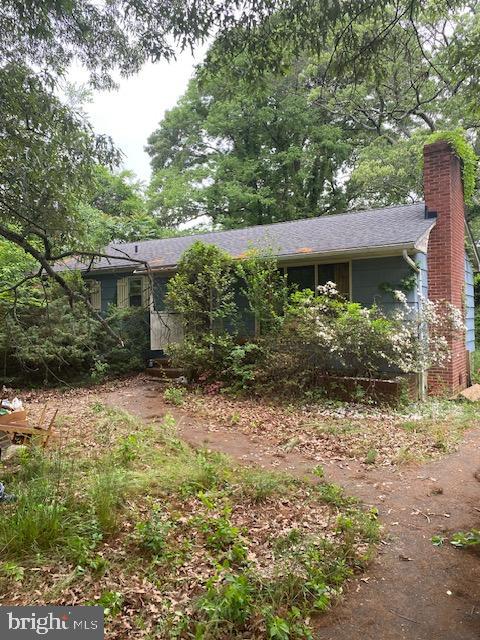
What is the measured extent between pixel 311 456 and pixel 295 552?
2.43 meters

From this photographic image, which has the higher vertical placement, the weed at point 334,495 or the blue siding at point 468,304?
the blue siding at point 468,304

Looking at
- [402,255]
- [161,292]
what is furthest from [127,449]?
[161,292]

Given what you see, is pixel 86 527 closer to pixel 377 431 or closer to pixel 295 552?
pixel 295 552

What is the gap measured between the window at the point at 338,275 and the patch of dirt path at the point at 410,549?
13.5 feet

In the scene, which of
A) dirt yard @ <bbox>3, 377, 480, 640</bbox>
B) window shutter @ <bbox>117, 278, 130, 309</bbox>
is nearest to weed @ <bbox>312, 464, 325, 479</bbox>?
dirt yard @ <bbox>3, 377, 480, 640</bbox>

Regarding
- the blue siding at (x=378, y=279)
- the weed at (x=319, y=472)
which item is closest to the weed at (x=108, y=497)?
the weed at (x=319, y=472)

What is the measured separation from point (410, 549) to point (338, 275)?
6943 millimetres

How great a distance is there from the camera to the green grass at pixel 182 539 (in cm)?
261

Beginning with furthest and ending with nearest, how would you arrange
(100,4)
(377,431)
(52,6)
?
(377,431) < (100,4) < (52,6)

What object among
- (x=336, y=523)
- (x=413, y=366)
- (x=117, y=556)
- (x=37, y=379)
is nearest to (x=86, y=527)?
(x=117, y=556)

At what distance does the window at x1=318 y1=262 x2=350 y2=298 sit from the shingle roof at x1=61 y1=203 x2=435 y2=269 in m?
0.50

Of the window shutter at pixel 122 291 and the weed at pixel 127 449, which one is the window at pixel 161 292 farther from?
the weed at pixel 127 449

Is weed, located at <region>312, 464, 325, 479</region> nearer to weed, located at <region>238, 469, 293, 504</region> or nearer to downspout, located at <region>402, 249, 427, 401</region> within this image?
weed, located at <region>238, 469, 293, 504</region>

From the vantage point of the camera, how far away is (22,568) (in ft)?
9.23
